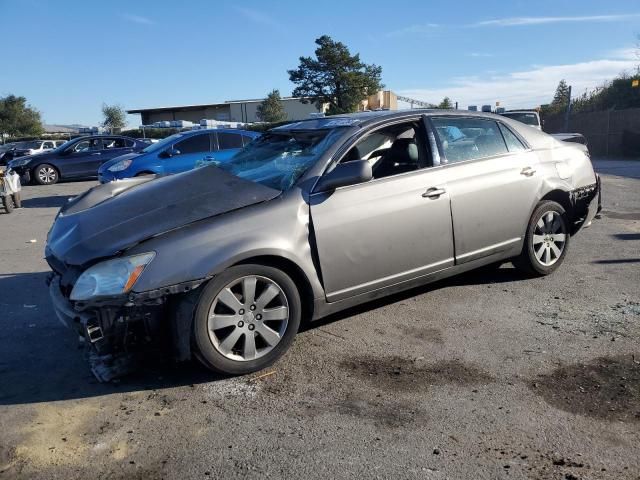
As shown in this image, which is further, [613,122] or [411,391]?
[613,122]

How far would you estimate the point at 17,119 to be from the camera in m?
59.9

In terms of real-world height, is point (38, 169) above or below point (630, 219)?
above

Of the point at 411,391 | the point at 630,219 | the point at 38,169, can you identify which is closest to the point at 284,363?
the point at 411,391

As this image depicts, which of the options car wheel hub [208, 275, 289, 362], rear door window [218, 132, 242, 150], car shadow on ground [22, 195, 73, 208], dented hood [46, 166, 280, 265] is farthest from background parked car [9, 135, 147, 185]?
car wheel hub [208, 275, 289, 362]

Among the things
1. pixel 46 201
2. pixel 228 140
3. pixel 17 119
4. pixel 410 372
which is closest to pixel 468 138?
pixel 410 372

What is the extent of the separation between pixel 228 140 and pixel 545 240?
8736 millimetres

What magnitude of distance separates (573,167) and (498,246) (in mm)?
1390

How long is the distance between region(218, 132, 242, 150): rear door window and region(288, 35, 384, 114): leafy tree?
4398 cm

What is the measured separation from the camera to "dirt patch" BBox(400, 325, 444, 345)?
13.6 ft

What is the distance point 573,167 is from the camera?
221 inches

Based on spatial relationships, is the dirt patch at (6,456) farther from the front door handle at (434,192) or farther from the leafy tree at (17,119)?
the leafy tree at (17,119)

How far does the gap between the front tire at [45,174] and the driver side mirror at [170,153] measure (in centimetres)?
762

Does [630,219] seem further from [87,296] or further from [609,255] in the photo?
[87,296]

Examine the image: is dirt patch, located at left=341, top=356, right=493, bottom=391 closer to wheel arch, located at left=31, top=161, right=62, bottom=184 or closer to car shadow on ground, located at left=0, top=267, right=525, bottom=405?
car shadow on ground, located at left=0, top=267, right=525, bottom=405
